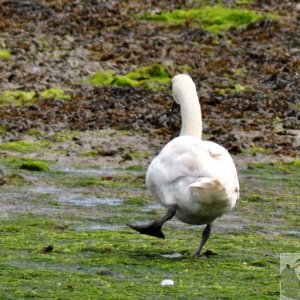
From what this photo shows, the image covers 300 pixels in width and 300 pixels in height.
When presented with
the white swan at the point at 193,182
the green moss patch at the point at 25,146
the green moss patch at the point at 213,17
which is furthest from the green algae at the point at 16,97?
the white swan at the point at 193,182

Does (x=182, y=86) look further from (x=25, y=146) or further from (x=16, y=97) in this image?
(x=16, y=97)

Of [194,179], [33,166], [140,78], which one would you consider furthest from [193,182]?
[140,78]

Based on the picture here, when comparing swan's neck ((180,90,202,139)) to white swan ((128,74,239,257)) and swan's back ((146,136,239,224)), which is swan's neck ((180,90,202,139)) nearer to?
white swan ((128,74,239,257))

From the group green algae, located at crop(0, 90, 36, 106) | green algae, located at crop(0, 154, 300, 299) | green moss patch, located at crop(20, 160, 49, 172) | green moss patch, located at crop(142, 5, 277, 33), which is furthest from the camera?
green moss patch, located at crop(142, 5, 277, 33)

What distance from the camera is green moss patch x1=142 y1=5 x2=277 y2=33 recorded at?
27.5 metres

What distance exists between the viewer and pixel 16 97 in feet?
66.9

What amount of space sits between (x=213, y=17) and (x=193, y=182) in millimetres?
18431

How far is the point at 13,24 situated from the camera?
1011 inches

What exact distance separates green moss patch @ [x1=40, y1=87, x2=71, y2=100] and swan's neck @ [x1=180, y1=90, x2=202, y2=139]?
9.19 meters

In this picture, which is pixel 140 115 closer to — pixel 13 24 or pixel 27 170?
pixel 27 170

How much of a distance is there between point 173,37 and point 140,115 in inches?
283

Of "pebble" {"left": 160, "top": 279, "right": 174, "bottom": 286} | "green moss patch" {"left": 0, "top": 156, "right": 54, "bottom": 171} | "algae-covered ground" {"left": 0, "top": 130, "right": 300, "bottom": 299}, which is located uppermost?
"pebble" {"left": 160, "top": 279, "right": 174, "bottom": 286}

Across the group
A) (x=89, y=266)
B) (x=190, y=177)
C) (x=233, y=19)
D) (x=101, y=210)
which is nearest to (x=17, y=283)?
(x=89, y=266)

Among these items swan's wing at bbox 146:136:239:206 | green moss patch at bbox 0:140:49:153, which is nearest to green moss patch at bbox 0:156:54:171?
green moss patch at bbox 0:140:49:153
